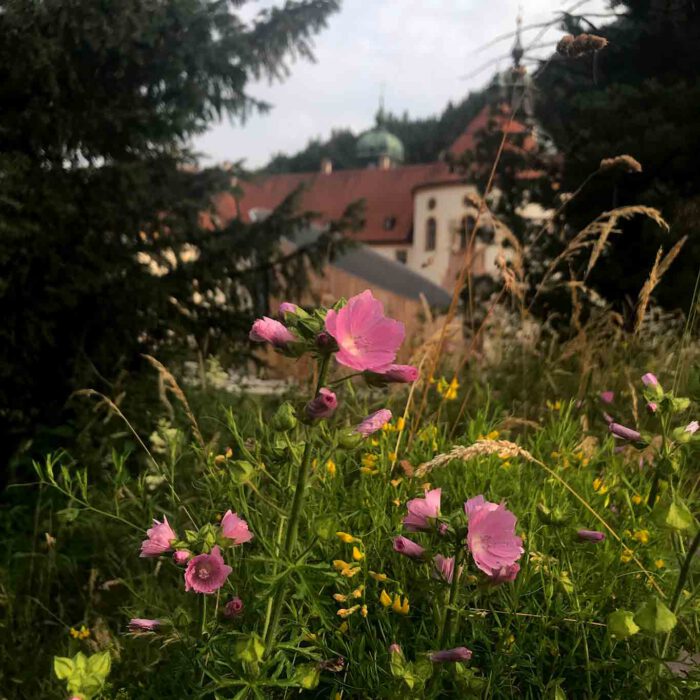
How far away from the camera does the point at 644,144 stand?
21.7ft

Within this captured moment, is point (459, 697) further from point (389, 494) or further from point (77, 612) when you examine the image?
point (77, 612)

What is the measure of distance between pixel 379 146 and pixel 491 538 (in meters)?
65.4

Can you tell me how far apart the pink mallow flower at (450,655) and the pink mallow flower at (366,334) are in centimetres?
49

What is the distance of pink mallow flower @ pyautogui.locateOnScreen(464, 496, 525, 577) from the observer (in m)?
1.29

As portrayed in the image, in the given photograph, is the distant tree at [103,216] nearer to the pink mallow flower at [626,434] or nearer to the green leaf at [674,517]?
the pink mallow flower at [626,434]

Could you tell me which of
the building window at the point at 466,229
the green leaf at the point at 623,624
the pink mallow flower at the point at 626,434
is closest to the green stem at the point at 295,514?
the green leaf at the point at 623,624

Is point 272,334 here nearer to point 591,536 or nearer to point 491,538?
point 491,538

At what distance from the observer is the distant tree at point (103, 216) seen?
183 inches

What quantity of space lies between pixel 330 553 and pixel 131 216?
3.83m

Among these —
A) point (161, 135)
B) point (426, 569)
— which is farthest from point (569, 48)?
point (161, 135)

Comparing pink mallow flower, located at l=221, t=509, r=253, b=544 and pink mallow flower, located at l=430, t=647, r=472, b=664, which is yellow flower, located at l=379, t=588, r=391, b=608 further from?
pink mallow flower, located at l=221, t=509, r=253, b=544

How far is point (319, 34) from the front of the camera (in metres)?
6.81

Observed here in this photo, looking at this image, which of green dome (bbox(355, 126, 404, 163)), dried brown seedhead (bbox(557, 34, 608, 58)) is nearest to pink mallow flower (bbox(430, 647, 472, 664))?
dried brown seedhead (bbox(557, 34, 608, 58))

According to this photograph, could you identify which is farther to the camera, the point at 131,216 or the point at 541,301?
the point at 541,301
